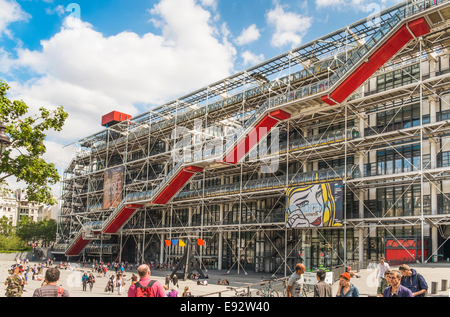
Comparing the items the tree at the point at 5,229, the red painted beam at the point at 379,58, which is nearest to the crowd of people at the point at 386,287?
the red painted beam at the point at 379,58

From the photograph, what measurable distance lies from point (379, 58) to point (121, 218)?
84.7 feet

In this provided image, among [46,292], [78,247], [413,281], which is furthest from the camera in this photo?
[78,247]

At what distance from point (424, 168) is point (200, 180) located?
19294mm

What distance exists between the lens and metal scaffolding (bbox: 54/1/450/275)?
20688 mm

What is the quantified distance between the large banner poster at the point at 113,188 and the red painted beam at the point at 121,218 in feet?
8.33

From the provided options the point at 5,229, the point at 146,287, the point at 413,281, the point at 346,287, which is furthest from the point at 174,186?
the point at 5,229

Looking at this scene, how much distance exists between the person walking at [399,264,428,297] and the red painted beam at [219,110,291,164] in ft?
60.5

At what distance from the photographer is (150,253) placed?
128 feet

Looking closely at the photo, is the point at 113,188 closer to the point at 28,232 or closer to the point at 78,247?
the point at 78,247

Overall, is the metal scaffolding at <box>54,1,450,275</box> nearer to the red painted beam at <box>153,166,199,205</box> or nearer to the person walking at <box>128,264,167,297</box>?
the red painted beam at <box>153,166,199,205</box>

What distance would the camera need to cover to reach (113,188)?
3941 cm
